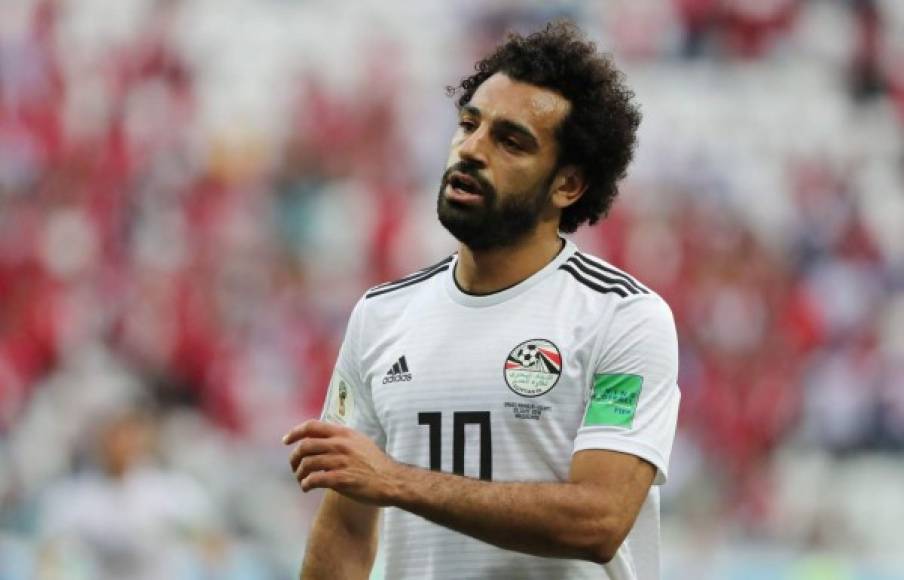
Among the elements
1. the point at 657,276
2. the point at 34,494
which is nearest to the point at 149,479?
the point at 34,494

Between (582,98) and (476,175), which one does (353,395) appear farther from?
(582,98)

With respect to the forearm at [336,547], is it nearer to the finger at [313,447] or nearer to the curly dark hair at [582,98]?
the finger at [313,447]

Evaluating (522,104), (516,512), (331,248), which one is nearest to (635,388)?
(516,512)

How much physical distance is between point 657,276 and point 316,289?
2.16 metres

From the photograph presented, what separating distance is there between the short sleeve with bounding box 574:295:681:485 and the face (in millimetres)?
333

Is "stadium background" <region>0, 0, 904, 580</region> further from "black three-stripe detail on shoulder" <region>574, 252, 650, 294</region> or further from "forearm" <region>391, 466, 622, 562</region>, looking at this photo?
"forearm" <region>391, 466, 622, 562</region>

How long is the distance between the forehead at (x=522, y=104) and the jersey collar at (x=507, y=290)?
0.90 feet

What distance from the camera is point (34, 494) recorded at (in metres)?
9.45

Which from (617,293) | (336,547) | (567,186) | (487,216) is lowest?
(336,547)

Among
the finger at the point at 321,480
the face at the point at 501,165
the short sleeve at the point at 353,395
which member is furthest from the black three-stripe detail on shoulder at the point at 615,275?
the finger at the point at 321,480

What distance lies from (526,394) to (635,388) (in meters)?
0.23

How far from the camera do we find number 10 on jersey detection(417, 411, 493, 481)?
3.44 metres

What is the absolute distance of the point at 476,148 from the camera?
11.7 ft

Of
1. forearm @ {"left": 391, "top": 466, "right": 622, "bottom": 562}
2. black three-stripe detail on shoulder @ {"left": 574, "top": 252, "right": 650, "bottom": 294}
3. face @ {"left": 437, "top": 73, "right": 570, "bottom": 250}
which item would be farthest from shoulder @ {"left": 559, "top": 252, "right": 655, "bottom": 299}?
forearm @ {"left": 391, "top": 466, "right": 622, "bottom": 562}
